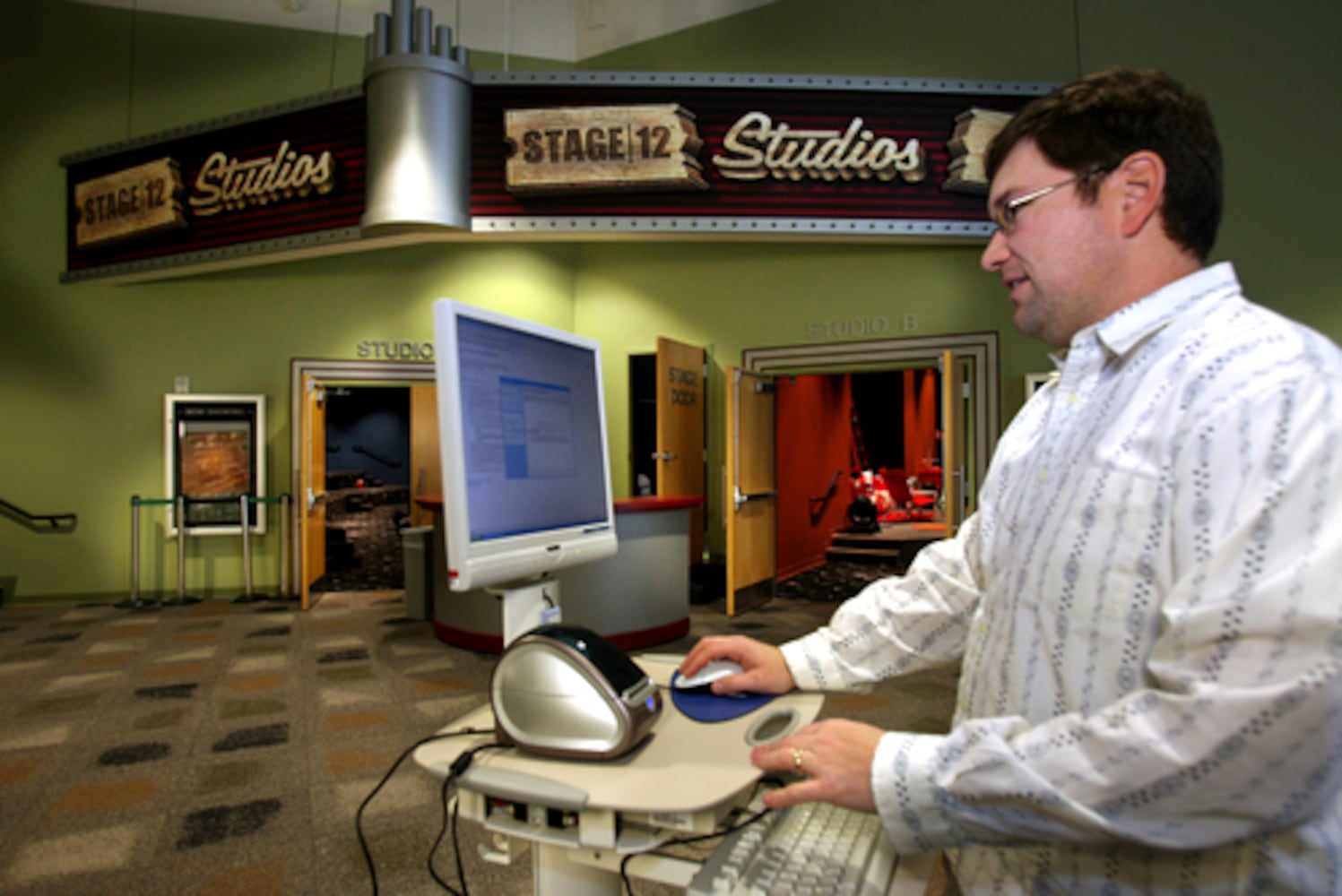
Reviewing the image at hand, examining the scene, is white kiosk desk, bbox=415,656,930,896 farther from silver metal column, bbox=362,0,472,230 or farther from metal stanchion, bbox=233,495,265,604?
metal stanchion, bbox=233,495,265,604

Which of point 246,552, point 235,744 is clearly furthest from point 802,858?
point 246,552

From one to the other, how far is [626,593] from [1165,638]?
14.1 feet

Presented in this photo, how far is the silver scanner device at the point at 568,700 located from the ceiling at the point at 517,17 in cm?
683

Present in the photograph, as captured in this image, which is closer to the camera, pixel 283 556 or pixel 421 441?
pixel 283 556

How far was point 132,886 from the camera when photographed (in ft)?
7.51

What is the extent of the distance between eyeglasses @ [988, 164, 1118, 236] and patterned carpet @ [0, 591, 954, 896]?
2.01 metres

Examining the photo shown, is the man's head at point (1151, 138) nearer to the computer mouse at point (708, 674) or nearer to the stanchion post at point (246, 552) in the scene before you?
the computer mouse at point (708, 674)

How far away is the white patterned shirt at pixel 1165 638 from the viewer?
64cm

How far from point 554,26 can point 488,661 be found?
6.00 m

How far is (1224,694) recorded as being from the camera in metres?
0.64

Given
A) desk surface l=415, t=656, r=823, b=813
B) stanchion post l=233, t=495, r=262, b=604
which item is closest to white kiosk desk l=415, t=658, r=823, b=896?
desk surface l=415, t=656, r=823, b=813

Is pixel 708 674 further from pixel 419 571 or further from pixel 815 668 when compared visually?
pixel 419 571

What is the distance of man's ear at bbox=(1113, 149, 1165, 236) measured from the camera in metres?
0.88

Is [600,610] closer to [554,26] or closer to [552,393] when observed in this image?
[552,393]
